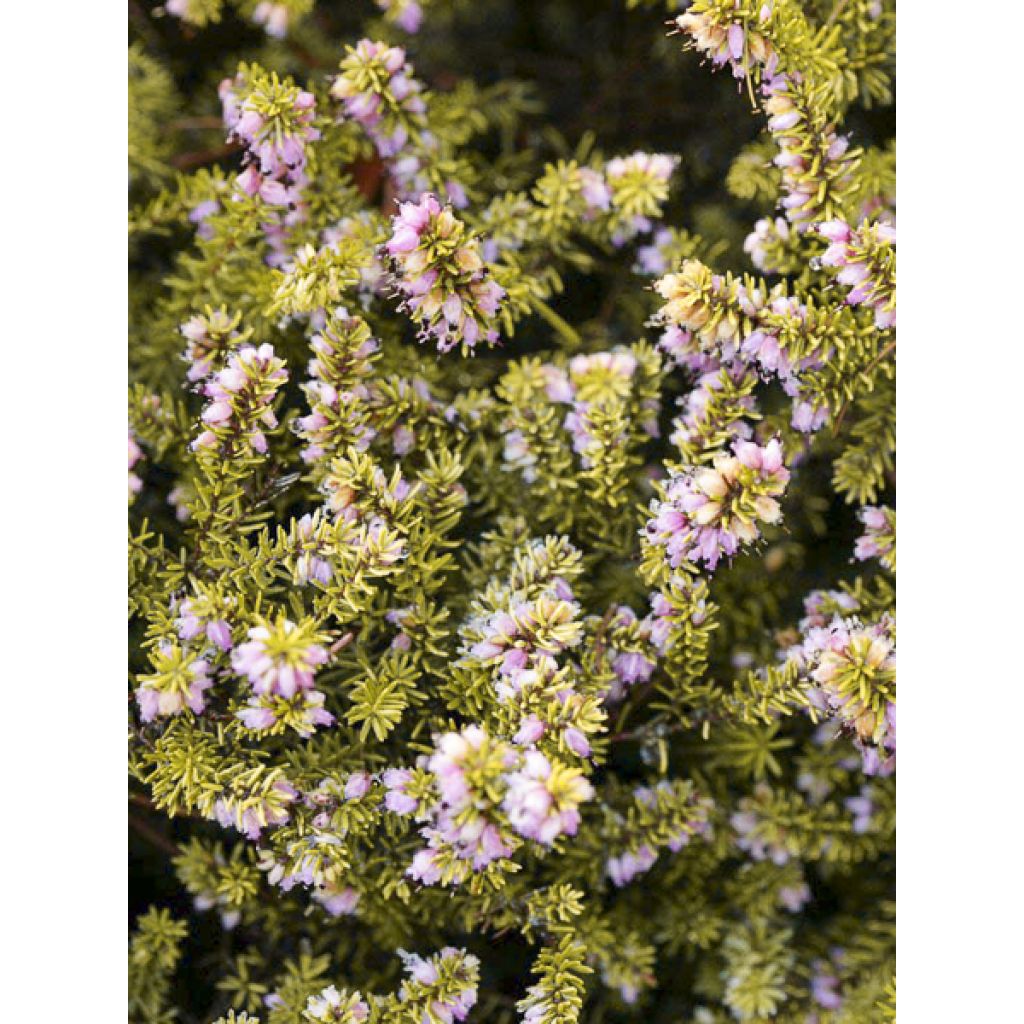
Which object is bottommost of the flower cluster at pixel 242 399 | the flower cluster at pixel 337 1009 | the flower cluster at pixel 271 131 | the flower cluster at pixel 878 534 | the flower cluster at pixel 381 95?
the flower cluster at pixel 337 1009

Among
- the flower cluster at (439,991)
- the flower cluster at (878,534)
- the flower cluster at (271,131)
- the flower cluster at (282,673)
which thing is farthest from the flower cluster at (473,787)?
the flower cluster at (271,131)

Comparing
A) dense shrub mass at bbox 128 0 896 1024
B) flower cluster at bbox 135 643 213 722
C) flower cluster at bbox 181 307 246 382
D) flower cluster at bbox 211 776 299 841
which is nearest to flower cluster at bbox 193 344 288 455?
dense shrub mass at bbox 128 0 896 1024

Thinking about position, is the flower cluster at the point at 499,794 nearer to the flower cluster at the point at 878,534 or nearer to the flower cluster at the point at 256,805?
the flower cluster at the point at 256,805

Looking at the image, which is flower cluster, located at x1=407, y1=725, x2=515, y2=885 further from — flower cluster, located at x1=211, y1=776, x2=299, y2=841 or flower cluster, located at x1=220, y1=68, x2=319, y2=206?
flower cluster, located at x1=220, y1=68, x2=319, y2=206

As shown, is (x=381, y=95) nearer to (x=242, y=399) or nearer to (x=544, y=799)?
(x=242, y=399)

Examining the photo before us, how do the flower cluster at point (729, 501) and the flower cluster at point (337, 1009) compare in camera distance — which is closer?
the flower cluster at point (729, 501)

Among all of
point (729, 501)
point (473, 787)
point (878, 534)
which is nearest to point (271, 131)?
point (729, 501)

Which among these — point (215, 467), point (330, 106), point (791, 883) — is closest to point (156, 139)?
point (330, 106)

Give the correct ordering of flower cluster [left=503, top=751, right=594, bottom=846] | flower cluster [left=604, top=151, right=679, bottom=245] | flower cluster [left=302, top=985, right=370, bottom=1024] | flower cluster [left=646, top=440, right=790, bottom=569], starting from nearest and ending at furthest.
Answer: flower cluster [left=503, top=751, right=594, bottom=846]
flower cluster [left=646, top=440, right=790, bottom=569]
flower cluster [left=302, top=985, right=370, bottom=1024]
flower cluster [left=604, top=151, right=679, bottom=245]

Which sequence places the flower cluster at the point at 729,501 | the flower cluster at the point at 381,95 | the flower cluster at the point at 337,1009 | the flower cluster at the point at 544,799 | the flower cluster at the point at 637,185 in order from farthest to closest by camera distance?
1. the flower cluster at the point at 637,185
2. the flower cluster at the point at 381,95
3. the flower cluster at the point at 337,1009
4. the flower cluster at the point at 729,501
5. the flower cluster at the point at 544,799
